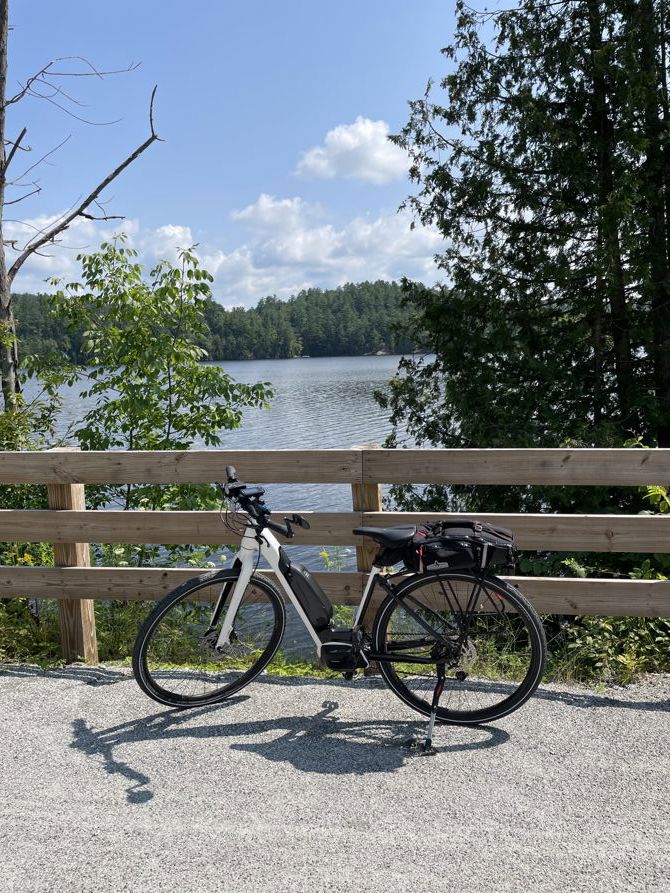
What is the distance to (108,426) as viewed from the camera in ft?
24.9

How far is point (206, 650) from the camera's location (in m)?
4.37

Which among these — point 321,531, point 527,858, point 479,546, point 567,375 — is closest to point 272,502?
point 567,375

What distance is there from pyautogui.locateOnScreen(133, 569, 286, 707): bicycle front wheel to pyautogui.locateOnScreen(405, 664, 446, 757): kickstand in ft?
3.01

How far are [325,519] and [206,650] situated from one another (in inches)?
38.7

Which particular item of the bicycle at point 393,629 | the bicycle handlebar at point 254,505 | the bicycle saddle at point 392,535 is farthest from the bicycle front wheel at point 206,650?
the bicycle saddle at point 392,535

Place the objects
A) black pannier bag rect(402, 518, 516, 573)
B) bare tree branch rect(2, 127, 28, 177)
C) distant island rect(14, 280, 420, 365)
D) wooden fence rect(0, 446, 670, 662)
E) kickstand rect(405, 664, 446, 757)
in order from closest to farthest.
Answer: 1. kickstand rect(405, 664, 446, 757)
2. black pannier bag rect(402, 518, 516, 573)
3. wooden fence rect(0, 446, 670, 662)
4. bare tree branch rect(2, 127, 28, 177)
5. distant island rect(14, 280, 420, 365)

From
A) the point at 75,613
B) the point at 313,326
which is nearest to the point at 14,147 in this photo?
the point at 75,613

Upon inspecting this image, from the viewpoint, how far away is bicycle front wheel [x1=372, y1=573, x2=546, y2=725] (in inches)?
154

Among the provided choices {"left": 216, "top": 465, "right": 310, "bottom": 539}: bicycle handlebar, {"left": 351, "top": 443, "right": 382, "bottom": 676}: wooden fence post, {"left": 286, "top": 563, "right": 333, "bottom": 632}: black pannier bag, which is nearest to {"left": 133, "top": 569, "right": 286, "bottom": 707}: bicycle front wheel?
{"left": 286, "top": 563, "right": 333, "bottom": 632}: black pannier bag

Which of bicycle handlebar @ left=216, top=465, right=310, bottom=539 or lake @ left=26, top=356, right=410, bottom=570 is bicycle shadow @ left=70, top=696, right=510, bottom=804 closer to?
bicycle handlebar @ left=216, top=465, right=310, bottom=539

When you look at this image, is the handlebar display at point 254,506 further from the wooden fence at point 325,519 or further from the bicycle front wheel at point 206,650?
the wooden fence at point 325,519

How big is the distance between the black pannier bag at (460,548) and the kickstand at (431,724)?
21.1 inches

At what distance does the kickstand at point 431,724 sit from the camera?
3680 millimetres

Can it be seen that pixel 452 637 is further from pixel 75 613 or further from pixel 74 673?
pixel 75 613
